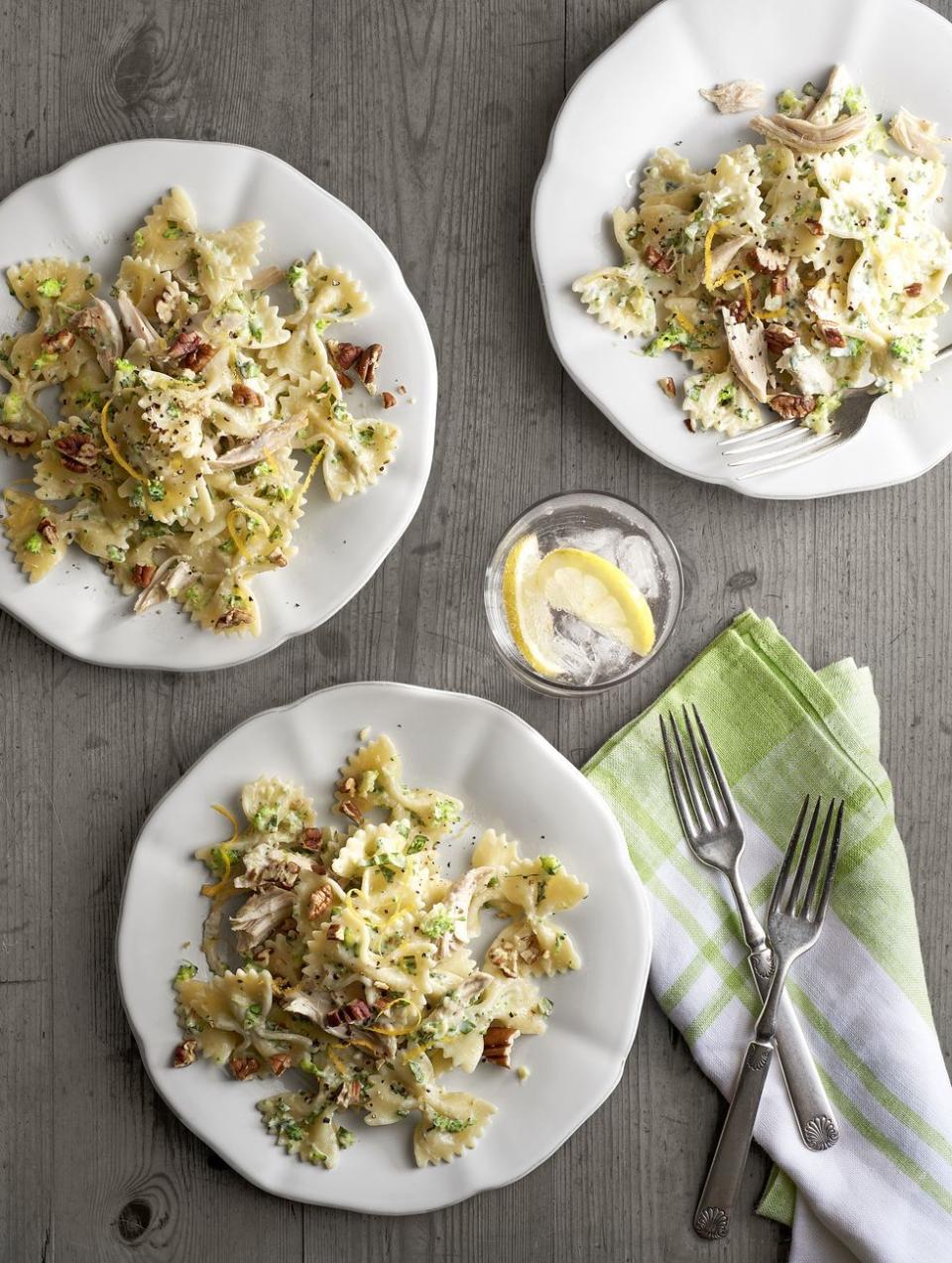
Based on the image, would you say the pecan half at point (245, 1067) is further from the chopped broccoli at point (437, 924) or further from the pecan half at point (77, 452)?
the pecan half at point (77, 452)

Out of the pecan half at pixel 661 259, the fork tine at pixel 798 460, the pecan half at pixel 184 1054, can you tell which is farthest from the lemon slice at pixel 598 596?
the pecan half at pixel 184 1054

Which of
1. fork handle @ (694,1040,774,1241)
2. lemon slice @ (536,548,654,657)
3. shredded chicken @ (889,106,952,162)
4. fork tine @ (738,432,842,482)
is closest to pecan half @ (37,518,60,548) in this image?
lemon slice @ (536,548,654,657)

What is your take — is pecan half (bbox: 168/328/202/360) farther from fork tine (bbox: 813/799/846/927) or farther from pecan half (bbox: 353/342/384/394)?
fork tine (bbox: 813/799/846/927)

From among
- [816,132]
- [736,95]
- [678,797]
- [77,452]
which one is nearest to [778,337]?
[816,132]

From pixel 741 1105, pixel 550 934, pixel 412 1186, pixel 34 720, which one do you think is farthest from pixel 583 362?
pixel 412 1186

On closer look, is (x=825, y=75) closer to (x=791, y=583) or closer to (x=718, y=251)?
(x=718, y=251)

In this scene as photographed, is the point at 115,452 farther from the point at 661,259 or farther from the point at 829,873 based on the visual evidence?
the point at 829,873
